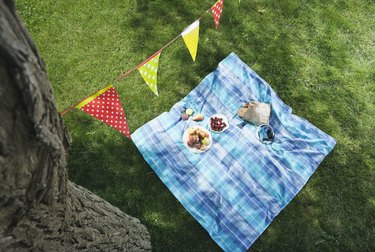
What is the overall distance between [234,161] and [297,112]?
1321mm

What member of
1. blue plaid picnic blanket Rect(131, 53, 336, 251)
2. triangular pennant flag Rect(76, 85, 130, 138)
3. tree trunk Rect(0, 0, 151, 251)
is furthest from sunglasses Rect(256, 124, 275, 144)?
tree trunk Rect(0, 0, 151, 251)

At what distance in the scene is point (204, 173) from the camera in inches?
165

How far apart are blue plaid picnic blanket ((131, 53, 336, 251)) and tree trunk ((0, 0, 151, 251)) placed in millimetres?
2255

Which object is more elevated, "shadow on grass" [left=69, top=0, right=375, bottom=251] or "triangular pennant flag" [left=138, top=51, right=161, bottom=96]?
"triangular pennant flag" [left=138, top=51, right=161, bottom=96]

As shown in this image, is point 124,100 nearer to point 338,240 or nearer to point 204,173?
point 204,173

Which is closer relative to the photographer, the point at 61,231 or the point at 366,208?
the point at 61,231

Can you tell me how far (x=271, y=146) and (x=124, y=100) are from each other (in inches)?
87.6

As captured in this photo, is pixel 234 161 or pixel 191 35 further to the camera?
pixel 234 161

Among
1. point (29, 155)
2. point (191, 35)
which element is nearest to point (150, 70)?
point (191, 35)

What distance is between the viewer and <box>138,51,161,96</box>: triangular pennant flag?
364 cm

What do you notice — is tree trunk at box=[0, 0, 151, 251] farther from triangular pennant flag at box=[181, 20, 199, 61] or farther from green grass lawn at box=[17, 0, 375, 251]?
triangular pennant flag at box=[181, 20, 199, 61]

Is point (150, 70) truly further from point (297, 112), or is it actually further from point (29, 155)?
point (29, 155)

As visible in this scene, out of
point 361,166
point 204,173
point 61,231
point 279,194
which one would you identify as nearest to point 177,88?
point 204,173

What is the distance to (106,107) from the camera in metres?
3.23
